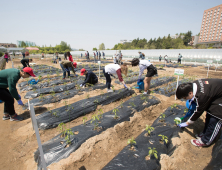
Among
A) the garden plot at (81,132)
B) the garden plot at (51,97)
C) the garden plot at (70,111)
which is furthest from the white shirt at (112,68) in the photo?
the garden plot at (51,97)

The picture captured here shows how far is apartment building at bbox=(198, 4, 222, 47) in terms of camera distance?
59.3 m

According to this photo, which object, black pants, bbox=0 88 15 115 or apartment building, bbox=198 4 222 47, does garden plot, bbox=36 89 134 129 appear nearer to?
black pants, bbox=0 88 15 115

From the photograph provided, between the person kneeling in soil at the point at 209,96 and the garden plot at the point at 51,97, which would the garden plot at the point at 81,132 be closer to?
the person kneeling in soil at the point at 209,96

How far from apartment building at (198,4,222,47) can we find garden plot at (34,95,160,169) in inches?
2852

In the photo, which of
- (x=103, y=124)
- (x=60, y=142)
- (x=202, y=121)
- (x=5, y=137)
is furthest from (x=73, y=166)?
(x=202, y=121)

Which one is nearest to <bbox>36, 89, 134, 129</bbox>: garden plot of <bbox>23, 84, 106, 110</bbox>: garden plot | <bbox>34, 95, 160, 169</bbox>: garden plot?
<bbox>34, 95, 160, 169</bbox>: garden plot

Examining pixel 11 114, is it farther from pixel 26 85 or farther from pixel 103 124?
pixel 26 85

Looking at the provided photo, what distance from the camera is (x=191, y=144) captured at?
7.61 feet

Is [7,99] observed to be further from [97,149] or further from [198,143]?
[198,143]

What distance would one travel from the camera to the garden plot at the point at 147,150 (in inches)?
70.9

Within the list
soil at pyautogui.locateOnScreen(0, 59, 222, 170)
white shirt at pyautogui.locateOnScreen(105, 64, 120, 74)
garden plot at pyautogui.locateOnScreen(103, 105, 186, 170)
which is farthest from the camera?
white shirt at pyautogui.locateOnScreen(105, 64, 120, 74)

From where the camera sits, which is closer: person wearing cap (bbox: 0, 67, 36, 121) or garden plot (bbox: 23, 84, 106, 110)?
person wearing cap (bbox: 0, 67, 36, 121)

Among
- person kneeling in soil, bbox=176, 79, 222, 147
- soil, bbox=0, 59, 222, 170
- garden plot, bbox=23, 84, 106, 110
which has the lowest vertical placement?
soil, bbox=0, 59, 222, 170

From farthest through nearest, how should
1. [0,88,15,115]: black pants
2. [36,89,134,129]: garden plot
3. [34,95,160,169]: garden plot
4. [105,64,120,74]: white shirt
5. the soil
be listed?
[105,64,120,74]: white shirt, [0,88,15,115]: black pants, [36,89,134,129]: garden plot, [34,95,160,169]: garden plot, the soil
